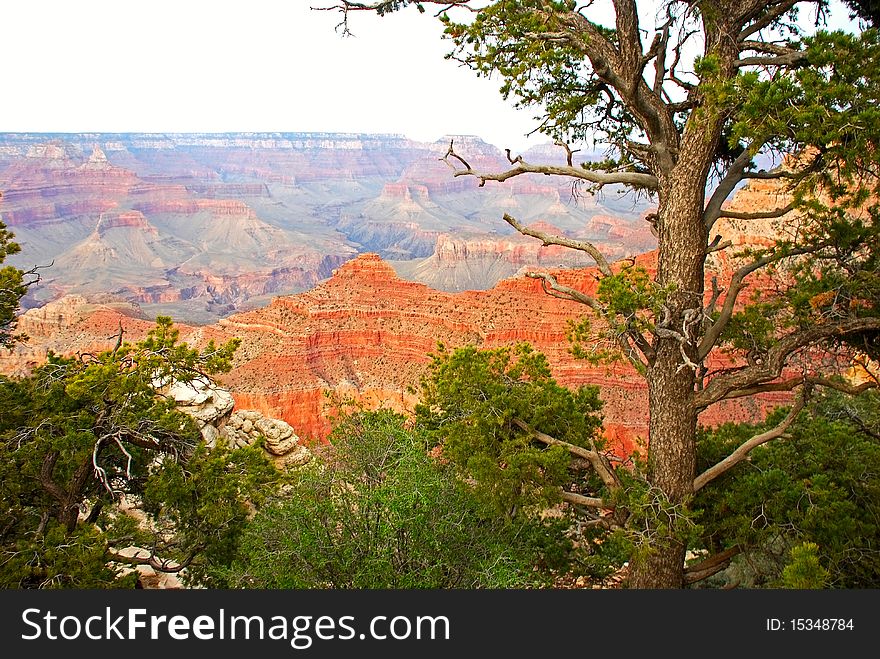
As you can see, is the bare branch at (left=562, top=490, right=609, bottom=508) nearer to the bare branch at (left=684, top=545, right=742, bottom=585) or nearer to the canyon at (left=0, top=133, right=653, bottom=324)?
the bare branch at (left=684, top=545, right=742, bottom=585)

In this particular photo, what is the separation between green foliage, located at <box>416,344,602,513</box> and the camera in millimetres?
7531

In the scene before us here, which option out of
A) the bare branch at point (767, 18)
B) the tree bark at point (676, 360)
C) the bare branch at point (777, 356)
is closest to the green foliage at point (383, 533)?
the tree bark at point (676, 360)

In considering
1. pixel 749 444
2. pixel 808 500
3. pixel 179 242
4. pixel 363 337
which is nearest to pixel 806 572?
pixel 749 444

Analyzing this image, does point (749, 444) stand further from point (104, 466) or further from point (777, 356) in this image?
point (104, 466)

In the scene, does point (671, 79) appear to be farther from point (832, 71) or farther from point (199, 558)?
point (199, 558)

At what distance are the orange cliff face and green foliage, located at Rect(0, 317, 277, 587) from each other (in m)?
26.5

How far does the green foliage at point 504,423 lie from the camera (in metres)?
7.53

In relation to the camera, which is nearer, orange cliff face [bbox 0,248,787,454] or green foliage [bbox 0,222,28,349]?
green foliage [bbox 0,222,28,349]

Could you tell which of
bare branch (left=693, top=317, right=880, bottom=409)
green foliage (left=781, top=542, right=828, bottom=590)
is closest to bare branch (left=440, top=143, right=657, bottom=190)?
bare branch (left=693, top=317, right=880, bottom=409)

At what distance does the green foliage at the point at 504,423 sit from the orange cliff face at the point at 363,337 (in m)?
25.7

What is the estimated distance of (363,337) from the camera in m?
45.3

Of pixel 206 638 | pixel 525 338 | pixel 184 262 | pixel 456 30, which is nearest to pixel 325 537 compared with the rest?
pixel 206 638

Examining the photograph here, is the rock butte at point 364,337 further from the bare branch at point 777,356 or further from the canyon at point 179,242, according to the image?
the canyon at point 179,242

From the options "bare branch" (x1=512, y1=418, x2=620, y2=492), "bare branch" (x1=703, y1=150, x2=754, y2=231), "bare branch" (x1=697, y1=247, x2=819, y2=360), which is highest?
"bare branch" (x1=703, y1=150, x2=754, y2=231)
